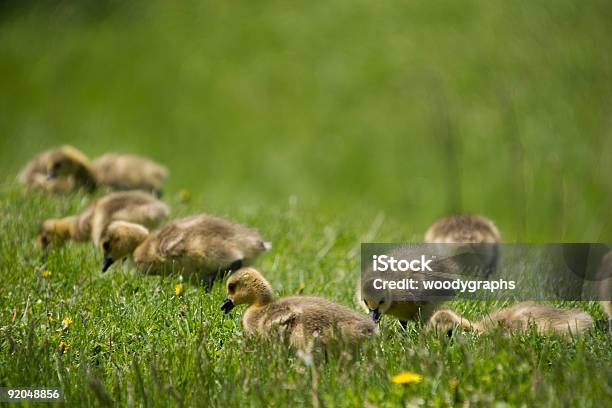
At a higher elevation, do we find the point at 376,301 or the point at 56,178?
the point at 56,178

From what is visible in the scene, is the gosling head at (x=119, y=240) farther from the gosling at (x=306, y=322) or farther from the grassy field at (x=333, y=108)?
the gosling at (x=306, y=322)

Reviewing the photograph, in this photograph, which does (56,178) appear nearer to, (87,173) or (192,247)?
(87,173)

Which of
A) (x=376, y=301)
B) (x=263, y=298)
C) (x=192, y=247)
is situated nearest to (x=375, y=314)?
(x=376, y=301)

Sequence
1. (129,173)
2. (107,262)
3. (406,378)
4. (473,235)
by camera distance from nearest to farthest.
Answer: (406,378)
(107,262)
(473,235)
(129,173)

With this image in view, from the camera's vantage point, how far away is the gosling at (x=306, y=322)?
4473mm

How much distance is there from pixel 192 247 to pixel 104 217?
1.35 meters

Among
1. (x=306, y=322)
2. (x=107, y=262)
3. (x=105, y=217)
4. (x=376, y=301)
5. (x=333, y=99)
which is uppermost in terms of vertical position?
(x=333, y=99)

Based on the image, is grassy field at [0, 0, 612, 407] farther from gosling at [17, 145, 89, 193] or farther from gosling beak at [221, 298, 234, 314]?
gosling beak at [221, 298, 234, 314]

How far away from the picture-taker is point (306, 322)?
4559 millimetres

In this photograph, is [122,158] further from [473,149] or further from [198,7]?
[198,7]

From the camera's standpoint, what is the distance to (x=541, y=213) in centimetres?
1292

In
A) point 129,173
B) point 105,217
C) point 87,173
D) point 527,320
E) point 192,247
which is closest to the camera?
point 527,320

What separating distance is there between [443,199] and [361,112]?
210 cm

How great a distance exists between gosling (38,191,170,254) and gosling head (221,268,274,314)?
2007mm
